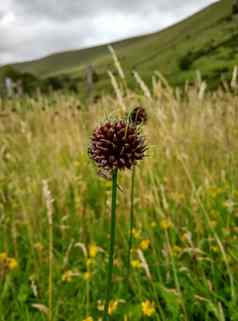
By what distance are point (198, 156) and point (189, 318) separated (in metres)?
2.27

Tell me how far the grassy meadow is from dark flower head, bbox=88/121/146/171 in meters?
0.09

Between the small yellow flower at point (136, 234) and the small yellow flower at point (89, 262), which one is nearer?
the small yellow flower at point (89, 262)

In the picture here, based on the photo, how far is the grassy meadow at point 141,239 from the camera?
2.25 m

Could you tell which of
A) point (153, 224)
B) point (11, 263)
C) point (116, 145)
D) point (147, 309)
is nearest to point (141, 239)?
point (153, 224)

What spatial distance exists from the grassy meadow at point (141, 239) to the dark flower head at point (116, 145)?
0.29ft

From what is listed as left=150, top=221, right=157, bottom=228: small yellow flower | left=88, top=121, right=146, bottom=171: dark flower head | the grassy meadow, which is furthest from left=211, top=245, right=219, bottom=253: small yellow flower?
left=88, top=121, right=146, bottom=171: dark flower head

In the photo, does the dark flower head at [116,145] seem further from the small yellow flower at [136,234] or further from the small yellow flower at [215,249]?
the small yellow flower at [136,234]

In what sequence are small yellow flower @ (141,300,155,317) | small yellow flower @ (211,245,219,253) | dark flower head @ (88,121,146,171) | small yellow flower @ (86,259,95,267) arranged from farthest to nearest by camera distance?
small yellow flower @ (211,245,219,253) < small yellow flower @ (86,259,95,267) < small yellow flower @ (141,300,155,317) < dark flower head @ (88,121,146,171)

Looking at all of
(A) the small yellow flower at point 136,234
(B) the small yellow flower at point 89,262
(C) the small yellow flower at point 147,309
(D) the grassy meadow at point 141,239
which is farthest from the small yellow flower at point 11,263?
(C) the small yellow flower at point 147,309

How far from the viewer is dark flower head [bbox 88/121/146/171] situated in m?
1.19

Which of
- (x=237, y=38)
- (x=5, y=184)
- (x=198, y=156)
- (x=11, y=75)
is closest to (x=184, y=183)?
(x=198, y=156)

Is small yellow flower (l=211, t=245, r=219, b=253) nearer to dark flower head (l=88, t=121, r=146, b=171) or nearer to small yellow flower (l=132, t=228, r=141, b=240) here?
small yellow flower (l=132, t=228, r=141, b=240)

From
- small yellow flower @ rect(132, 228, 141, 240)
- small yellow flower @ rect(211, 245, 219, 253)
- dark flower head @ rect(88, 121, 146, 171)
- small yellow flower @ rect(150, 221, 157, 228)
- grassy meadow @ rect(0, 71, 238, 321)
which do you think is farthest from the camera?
small yellow flower @ rect(150, 221, 157, 228)

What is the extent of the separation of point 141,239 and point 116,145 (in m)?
1.96
